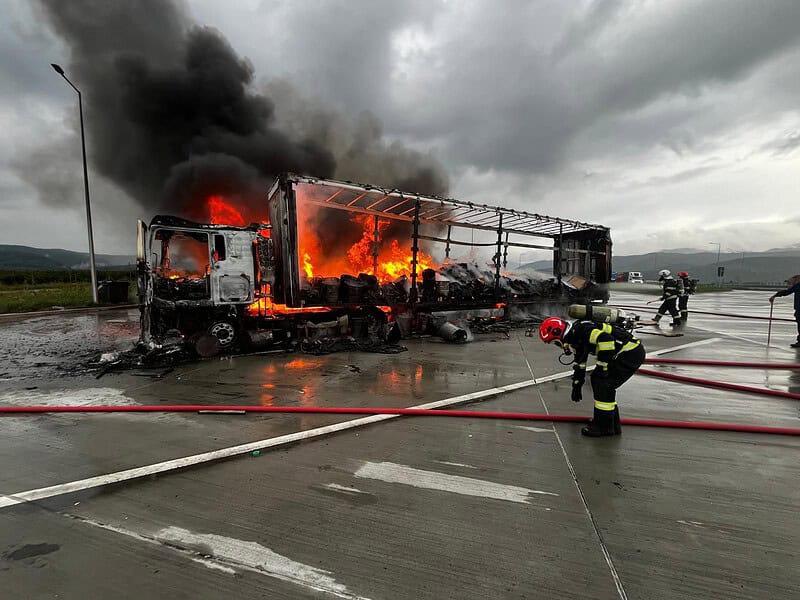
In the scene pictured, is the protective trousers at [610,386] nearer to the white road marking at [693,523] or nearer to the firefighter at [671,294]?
the white road marking at [693,523]

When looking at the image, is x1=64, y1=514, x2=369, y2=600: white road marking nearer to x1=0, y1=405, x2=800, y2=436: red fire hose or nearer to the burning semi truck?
x1=0, y1=405, x2=800, y2=436: red fire hose

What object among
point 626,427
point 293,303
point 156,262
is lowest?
point 626,427

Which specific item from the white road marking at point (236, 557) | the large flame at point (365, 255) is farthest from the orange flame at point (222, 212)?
the white road marking at point (236, 557)

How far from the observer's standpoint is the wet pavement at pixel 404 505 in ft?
5.83

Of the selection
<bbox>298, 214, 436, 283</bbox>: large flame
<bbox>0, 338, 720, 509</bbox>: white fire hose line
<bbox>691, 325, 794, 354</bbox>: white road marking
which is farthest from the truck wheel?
<bbox>691, 325, 794, 354</bbox>: white road marking

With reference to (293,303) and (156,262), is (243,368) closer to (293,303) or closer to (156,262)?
(293,303)

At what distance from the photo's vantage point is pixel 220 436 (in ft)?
11.2

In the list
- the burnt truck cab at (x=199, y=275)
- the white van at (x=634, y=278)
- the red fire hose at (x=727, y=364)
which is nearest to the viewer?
the red fire hose at (x=727, y=364)

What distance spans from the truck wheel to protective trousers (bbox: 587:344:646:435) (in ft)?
19.7

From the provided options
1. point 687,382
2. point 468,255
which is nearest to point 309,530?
point 687,382

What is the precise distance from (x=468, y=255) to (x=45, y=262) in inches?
9269

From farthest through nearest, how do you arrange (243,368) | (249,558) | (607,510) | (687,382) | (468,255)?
(468,255)
(243,368)
(687,382)
(607,510)
(249,558)

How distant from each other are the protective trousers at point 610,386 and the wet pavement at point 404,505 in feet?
0.55

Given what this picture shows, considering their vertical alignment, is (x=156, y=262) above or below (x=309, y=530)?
above
